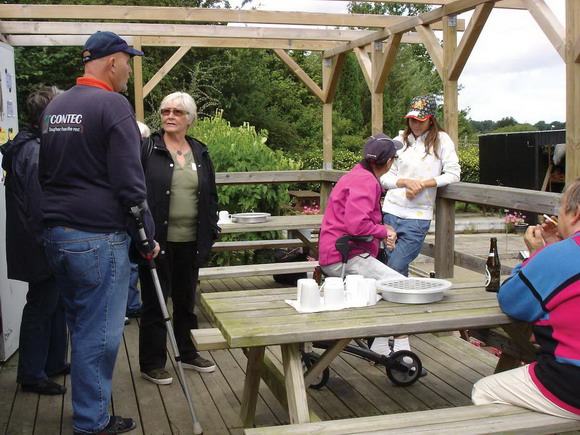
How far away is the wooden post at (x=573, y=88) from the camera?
422cm

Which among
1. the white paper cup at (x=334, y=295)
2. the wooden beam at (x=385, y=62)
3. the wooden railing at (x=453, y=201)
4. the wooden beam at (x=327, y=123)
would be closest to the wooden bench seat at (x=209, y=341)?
the white paper cup at (x=334, y=295)

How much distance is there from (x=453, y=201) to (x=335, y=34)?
5345 mm

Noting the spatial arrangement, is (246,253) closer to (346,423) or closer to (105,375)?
(105,375)

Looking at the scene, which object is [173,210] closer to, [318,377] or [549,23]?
[318,377]

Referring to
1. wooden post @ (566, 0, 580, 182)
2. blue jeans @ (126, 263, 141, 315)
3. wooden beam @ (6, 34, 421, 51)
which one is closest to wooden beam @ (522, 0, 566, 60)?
wooden post @ (566, 0, 580, 182)

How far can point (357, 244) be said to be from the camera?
3969 millimetres

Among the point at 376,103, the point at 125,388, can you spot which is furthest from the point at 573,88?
the point at 376,103

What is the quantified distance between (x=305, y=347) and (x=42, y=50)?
1543cm

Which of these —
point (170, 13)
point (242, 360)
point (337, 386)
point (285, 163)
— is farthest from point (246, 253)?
point (337, 386)

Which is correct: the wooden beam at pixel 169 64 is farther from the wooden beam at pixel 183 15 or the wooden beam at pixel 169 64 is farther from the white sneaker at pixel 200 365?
the white sneaker at pixel 200 365

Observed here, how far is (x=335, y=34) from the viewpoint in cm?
982

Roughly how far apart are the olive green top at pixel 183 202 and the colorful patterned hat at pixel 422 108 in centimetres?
141

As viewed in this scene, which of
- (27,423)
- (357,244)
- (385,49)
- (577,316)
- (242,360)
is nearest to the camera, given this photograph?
(577,316)

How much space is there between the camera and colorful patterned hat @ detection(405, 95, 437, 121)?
467 cm
